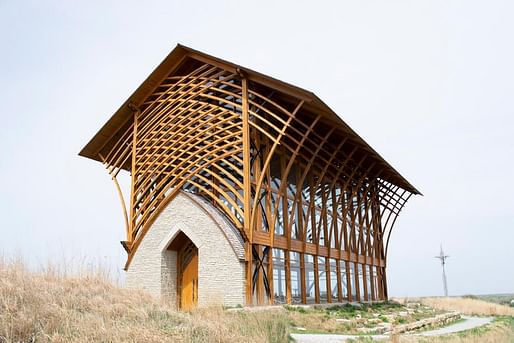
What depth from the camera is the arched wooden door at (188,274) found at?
18859 mm

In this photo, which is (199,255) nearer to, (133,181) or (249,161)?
(249,161)

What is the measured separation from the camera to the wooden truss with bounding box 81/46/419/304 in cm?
1748

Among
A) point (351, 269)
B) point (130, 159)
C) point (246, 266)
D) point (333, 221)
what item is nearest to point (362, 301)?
point (351, 269)

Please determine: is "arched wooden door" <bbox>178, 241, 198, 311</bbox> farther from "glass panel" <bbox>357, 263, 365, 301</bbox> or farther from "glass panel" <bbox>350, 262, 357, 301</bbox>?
"glass panel" <bbox>357, 263, 365, 301</bbox>

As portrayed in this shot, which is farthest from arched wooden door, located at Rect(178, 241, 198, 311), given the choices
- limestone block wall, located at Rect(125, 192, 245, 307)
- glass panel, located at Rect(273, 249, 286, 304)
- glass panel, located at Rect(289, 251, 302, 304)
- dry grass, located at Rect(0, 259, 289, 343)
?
dry grass, located at Rect(0, 259, 289, 343)

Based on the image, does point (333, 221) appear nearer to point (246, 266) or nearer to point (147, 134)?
point (246, 266)

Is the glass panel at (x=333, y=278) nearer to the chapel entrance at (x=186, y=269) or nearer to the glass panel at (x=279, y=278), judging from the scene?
the glass panel at (x=279, y=278)

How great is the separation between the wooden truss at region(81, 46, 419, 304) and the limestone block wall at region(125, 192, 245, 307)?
35 centimetres

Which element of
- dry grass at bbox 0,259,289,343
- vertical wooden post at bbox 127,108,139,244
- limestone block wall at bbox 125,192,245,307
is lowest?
dry grass at bbox 0,259,289,343

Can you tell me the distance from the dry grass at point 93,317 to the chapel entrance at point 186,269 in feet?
29.4

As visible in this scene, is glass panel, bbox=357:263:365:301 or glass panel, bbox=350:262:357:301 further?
glass panel, bbox=357:263:365:301

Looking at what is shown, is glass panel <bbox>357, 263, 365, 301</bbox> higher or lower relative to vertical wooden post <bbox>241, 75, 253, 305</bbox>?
lower

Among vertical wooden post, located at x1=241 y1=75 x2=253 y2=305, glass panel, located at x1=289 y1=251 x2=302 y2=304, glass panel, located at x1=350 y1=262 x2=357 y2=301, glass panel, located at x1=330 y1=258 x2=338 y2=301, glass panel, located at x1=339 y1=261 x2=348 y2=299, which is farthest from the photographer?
glass panel, located at x1=350 y1=262 x2=357 y2=301

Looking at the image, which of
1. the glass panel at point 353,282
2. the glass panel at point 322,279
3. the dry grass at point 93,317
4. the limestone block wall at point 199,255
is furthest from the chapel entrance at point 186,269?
the glass panel at point 353,282
